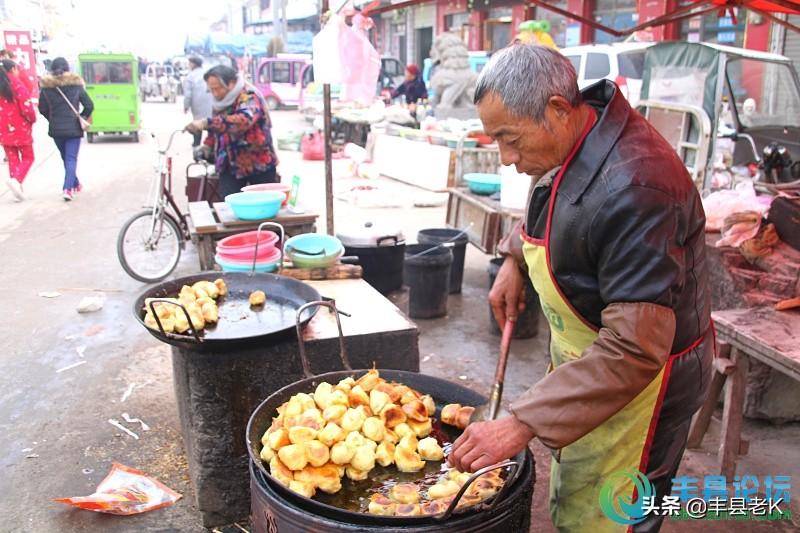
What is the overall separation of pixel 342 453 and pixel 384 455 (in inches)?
5.8

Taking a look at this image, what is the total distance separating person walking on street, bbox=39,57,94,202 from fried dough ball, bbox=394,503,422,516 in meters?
10.5

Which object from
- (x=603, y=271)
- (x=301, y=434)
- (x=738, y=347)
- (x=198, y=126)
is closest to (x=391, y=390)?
(x=301, y=434)

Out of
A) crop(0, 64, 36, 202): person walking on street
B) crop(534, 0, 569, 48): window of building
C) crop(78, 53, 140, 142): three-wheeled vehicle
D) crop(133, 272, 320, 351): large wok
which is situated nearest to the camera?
crop(133, 272, 320, 351): large wok

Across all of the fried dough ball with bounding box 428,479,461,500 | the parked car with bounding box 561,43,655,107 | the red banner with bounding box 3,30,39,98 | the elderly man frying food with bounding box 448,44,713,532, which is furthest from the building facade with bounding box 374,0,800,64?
the red banner with bounding box 3,30,39,98

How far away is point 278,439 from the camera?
200 centimetres

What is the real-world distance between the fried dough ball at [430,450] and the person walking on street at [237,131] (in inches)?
191

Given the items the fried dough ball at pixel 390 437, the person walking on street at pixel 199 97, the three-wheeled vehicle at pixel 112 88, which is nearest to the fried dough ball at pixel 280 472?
the fried dough ball at pixel 390 437

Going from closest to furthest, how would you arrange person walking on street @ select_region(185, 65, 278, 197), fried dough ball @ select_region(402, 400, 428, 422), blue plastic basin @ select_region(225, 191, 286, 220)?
fried dough ball @ select_region(402, 400, 428, 422) < blue plastic basin @ select_region(225, 191, 286, 220) < person walking on street @ select_region(185, 65, 278, 197)

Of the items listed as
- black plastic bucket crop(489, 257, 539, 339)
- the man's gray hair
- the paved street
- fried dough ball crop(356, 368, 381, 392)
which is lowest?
the paved street

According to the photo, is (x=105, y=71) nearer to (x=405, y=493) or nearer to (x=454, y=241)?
(x=454, y=241)

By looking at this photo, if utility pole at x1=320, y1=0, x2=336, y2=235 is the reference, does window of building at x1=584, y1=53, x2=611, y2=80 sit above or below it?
above

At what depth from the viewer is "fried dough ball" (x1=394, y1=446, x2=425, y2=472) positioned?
6.73ft

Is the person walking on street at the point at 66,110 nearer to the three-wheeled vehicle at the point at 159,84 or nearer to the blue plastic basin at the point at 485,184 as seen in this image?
the blue plastic basin at the point at 485,184

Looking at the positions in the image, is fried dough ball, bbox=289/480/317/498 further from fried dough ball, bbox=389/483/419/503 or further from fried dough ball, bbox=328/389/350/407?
fried dough ball, bbox=328/389/350/407
